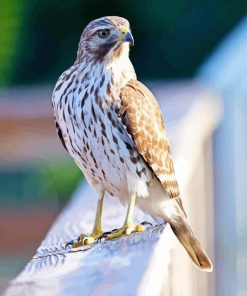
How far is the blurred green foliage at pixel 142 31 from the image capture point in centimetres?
968

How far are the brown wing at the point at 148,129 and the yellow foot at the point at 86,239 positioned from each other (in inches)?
7.9

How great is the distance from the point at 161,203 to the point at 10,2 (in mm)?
6861

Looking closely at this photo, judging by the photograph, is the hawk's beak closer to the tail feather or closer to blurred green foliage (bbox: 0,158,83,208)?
the tail feather

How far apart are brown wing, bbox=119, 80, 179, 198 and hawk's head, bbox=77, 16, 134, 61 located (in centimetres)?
8

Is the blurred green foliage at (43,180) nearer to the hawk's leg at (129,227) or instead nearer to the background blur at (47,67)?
the background blur at (47,67)

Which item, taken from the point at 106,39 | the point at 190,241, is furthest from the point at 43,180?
the point at 106,39

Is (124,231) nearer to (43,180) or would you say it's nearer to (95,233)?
(95,233)

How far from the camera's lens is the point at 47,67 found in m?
9.73

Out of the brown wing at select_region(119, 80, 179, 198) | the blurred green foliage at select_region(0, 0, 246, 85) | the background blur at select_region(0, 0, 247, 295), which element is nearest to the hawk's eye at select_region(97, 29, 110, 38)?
the brown wing at select_region(119, 80, 179, 198)

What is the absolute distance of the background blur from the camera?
6.34m

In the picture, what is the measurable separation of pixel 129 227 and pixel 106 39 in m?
0.34

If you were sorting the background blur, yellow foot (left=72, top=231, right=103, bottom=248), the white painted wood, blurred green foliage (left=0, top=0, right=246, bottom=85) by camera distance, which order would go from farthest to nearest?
blurred green foliage (left=0, top=0, right=246, bottom=85) < the background blur < yellow foot (left=72, top=231, right=103, bottom=248) < the white painted wood

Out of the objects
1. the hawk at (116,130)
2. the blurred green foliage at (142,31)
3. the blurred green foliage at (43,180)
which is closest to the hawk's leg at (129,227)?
the hawk at (116,130)

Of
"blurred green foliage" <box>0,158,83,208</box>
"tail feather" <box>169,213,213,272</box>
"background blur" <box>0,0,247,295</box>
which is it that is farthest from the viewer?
"blurred green foliage" <box>0,158,83,208</box>
